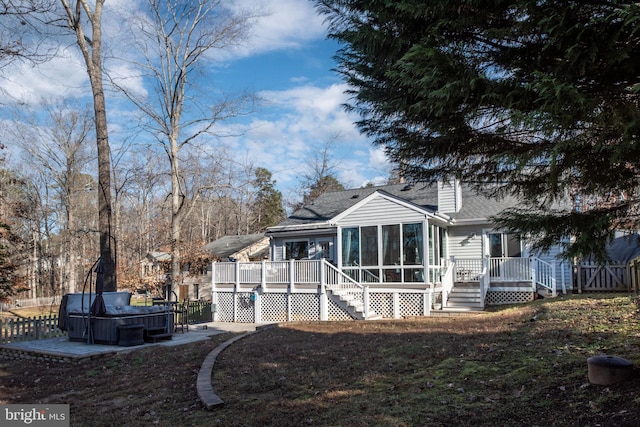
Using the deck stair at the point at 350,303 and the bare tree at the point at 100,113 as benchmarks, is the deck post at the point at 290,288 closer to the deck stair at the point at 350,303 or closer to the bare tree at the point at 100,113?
the deck stair at the point at 350,303

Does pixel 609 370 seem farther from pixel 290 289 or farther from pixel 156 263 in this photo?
pixel 156 263

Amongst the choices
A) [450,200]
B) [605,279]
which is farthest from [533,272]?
[450,200]

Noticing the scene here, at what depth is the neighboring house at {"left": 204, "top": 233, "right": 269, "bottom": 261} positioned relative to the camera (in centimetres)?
3125

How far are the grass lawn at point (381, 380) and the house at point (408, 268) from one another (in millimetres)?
6087

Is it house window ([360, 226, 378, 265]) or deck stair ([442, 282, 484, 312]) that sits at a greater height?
house window ([360, 226, 378, 265])

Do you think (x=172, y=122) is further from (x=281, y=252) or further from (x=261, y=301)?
(x=261, y=301)

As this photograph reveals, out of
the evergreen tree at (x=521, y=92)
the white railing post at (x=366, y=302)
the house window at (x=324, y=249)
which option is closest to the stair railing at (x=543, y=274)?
the white railing post at (x=366, y=302)

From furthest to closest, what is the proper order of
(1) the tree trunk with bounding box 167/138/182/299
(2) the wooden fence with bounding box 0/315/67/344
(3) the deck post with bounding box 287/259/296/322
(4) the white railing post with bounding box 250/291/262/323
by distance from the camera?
(1) the tree trunk with bounding box 167/138/182/299, (4) the white railing post with bounding box 250/291/262/323, (3) the deck post with bounding box 287/259/296/322, (2) the wooden fence with bounding box 0/315/67/344

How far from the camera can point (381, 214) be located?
1784 cm

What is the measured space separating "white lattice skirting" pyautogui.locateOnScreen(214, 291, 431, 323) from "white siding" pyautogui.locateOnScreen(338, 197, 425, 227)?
2.82 meters

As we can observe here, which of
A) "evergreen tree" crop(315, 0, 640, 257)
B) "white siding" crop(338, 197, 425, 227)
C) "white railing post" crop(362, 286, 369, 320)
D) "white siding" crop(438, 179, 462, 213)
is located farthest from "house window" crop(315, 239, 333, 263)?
"evergreen tree" crop(315, 0, 640, 257)

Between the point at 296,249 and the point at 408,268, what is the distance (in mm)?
6105

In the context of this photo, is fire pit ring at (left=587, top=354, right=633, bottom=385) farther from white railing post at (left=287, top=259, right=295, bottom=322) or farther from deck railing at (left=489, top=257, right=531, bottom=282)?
white railing post at (left=287, top=259, right=295, bottom=322)

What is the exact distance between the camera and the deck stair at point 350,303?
52.6ft
